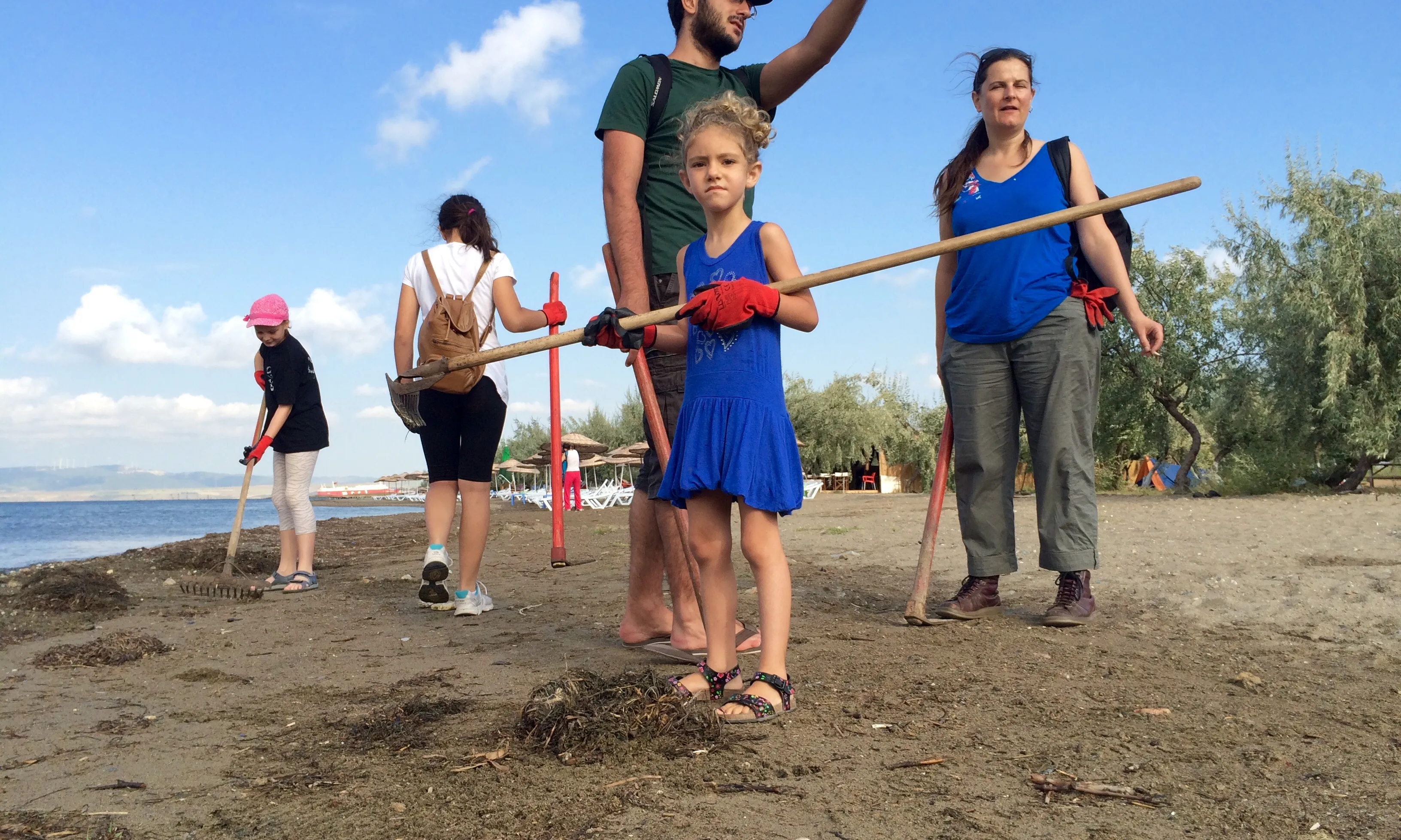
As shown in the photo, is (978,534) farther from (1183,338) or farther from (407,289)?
(1183,338)

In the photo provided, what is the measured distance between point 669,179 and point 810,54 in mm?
783

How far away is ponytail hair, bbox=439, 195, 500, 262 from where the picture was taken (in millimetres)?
5379

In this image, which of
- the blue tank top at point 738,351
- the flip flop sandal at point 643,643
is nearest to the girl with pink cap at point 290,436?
the flip flop sandal at point 643,643

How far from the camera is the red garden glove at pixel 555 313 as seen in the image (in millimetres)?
4570

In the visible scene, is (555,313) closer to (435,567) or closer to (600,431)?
(435,567)

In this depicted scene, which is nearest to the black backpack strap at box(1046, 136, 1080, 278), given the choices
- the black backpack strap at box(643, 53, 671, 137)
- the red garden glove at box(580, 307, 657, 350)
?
the black backpack strap at box(643, 53, 671, 137)

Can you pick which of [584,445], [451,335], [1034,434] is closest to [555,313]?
[451,335]

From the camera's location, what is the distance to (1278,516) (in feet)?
29.5

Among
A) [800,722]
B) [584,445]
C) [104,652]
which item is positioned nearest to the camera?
[800,722]

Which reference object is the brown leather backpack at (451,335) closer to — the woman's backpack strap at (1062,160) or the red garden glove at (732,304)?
the red garden glove at (732,304)

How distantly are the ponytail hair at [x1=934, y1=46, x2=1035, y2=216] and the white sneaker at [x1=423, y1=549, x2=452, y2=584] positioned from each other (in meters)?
3.13

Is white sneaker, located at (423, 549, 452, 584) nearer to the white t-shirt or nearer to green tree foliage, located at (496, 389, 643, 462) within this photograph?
the white t-shirt

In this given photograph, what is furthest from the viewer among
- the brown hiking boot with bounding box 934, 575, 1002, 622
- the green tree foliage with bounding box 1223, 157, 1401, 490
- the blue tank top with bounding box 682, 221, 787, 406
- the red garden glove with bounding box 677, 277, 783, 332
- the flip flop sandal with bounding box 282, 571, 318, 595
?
the green tree foliage with bounding box 1223, 157, 1401, 490

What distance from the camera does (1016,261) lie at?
Result: 167 inches
